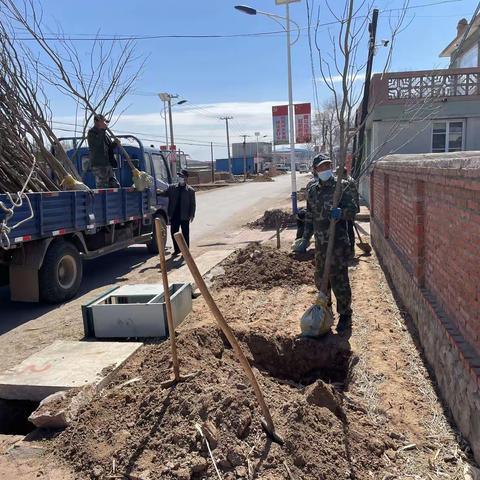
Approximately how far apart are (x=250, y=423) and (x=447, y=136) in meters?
17.9

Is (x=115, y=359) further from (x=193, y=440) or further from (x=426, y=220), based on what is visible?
(x=426, y=220)

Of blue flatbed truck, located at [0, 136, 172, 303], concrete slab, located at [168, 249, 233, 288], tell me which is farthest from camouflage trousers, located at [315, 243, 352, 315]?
blue flatbed truck, located at [0, 136, 172, 303]

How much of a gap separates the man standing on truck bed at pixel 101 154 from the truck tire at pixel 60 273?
96.6 inches

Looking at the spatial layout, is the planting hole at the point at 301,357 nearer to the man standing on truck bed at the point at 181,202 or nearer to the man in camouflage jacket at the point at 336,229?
the man in camouflage jacket at the point at 336,229

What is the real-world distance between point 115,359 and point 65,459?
1417 millimetres

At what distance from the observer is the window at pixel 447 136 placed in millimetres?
18438

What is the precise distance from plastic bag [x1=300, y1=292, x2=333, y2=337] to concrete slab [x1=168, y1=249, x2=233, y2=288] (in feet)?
9.78

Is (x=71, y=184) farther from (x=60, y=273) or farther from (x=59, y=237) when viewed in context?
(x=60, y=273)

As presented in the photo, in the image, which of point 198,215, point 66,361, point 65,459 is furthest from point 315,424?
point 198,215

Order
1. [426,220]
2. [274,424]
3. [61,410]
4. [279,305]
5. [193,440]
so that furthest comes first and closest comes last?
[279,305], [426,220], [61,410], [274,424], [193,440]

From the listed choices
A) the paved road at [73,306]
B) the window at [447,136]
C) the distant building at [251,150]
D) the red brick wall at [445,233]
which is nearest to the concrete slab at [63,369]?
the paved road at [73,306]

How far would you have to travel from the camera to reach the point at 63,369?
14.6ft

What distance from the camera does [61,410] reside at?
11.7ft

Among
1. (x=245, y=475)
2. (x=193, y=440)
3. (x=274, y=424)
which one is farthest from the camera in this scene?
(x=274, y=424)
